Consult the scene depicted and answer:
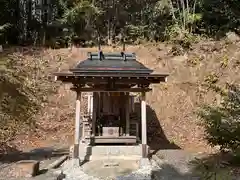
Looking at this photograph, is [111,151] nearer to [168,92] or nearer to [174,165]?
[174,165]

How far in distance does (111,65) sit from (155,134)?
18.1 ft

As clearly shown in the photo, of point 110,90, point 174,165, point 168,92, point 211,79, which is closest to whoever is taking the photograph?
point 174,165

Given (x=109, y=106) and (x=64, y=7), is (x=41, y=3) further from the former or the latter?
(x=109, y=106)

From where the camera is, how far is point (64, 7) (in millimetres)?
23734

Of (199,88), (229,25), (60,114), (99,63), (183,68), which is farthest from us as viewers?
→ (229,25)

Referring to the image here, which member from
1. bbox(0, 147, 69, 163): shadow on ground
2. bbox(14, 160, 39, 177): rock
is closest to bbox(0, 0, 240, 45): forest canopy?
bbox(0, 147, 69, 163): shadow on ground

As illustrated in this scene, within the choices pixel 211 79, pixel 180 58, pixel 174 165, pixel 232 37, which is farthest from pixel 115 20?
pixel 174 165

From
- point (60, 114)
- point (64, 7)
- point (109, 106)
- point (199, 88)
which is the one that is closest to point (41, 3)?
point (64, 7)

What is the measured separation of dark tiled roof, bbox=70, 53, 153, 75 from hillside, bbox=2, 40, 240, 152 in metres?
4.34

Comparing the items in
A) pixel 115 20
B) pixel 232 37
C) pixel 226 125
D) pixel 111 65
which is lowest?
pixel 226 125

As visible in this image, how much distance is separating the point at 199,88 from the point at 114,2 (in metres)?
9.02

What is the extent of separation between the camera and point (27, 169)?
877 centimetres

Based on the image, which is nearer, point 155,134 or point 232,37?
point 155,134

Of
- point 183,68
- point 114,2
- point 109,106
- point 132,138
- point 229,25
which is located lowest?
point 132,138
